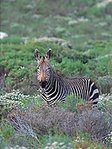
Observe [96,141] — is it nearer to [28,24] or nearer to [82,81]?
[82,81]

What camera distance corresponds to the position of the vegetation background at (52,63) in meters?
11.3

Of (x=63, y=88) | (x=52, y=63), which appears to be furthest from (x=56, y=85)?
(x=52, y=63)

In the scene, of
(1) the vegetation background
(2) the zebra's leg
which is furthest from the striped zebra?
(2) the zebra's leg

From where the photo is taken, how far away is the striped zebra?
14.1 metres

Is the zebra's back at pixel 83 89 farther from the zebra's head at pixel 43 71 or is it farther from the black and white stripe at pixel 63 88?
the zebra's head at pixel 43 71

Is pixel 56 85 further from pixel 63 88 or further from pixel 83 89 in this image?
pixel 83 89

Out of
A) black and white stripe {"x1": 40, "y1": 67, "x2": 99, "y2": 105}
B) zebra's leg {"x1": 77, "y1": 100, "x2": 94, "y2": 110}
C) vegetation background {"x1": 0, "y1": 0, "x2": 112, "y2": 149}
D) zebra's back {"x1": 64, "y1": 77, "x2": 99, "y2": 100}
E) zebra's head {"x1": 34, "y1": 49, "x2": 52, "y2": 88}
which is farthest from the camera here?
zebra's back {"x1": 64, "y1": 77, "x2": 99, "y2": 100}

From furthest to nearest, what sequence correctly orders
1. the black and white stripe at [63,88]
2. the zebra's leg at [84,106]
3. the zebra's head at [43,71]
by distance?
1. the black and white stripe at [63,88]
2. the zebra's head at [43,71]
3. the zebra's leg at [84,106]

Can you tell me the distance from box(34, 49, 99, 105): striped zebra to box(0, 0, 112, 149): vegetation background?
0.31 metres

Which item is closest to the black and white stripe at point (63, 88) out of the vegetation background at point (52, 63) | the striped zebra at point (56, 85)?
the striped zebra at point (56, 85)

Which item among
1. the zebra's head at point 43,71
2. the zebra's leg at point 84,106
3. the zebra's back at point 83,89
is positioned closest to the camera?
the zebra's leg at point 84,106

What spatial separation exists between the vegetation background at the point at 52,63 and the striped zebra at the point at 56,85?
0.31 meters

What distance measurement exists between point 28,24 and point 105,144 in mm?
27540

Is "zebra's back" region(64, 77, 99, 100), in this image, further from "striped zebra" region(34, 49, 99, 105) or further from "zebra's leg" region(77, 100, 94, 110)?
"zebra's leg" region(77, 100, 94, 110)
